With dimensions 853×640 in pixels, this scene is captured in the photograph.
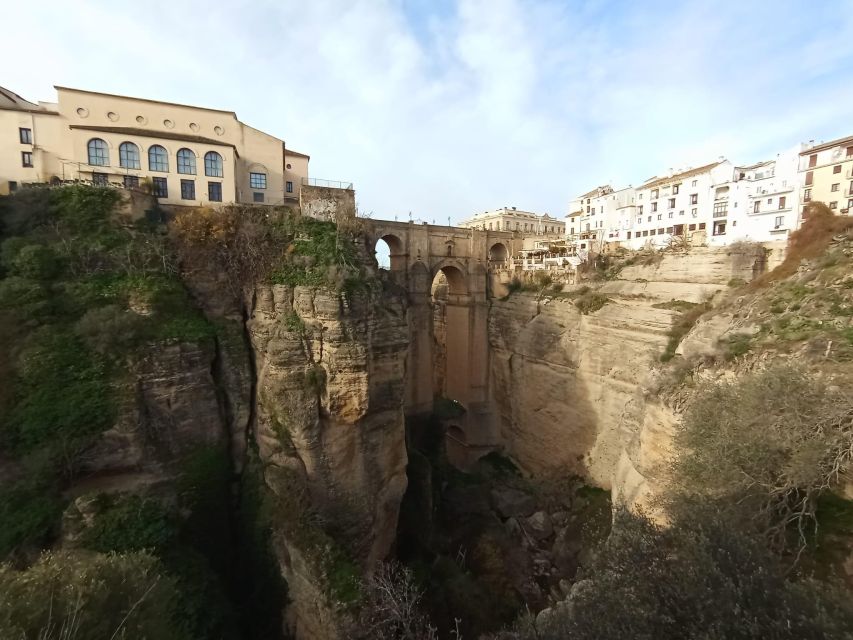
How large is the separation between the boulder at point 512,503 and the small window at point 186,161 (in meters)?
20.8

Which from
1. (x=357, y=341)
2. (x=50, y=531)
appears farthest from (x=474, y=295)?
(x=50, y=531)

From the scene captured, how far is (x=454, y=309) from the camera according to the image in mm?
26328

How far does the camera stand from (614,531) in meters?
7.32

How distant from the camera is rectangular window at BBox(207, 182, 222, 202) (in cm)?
1691

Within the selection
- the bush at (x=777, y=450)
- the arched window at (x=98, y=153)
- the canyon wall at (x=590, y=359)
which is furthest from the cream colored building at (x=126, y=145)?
the bush at (x=777, y=450)

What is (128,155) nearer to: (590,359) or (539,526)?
(590,359)

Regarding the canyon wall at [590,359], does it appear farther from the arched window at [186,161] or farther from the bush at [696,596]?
the arched window at [186,161]

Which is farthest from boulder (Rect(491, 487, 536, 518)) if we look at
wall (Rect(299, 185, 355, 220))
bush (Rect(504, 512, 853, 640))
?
wall (Rect(299, 185, 355, 220))

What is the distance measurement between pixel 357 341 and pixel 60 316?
7.84 meters

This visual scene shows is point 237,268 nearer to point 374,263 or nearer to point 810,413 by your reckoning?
point 374,263

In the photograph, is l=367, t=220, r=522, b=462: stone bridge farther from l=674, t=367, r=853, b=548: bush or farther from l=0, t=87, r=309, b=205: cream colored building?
l=674, t=367, r=853, b=548: bush

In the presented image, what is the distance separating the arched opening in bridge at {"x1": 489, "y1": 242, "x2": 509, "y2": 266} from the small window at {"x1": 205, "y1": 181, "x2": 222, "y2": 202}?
16999 millimetres

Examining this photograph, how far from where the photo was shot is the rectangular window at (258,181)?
A: 61.6 feet

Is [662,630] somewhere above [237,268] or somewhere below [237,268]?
below
